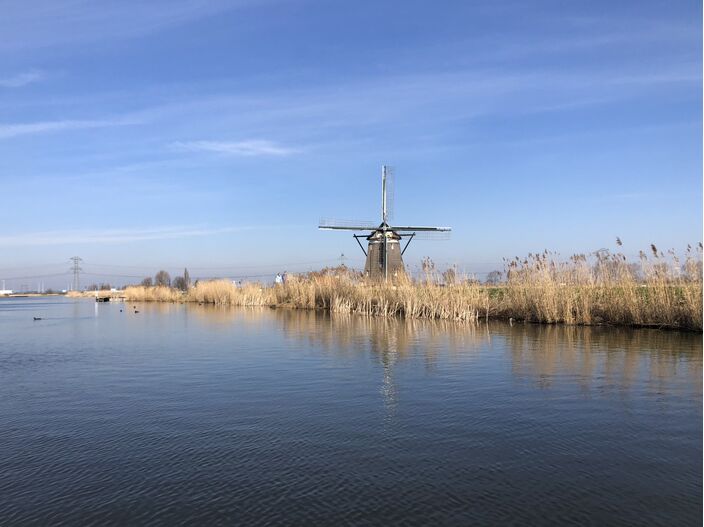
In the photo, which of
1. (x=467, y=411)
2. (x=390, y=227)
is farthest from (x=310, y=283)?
(x=467, y=411)

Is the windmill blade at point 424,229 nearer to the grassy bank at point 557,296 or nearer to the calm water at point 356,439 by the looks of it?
the grassy bank at point 557,296

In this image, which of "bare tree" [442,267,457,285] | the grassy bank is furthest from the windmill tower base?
"bare tree" [442,267,457,285]

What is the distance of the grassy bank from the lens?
42.3 ft

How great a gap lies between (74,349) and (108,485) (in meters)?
8.10

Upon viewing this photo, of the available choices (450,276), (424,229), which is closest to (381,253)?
(424,229)

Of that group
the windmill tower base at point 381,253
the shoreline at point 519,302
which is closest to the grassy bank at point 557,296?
the shoreline at point 519,302

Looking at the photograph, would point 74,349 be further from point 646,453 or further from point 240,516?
point 646,453

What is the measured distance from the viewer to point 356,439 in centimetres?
456

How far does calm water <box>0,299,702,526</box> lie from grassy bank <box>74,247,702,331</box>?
162 inches

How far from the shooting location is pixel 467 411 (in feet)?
18.0

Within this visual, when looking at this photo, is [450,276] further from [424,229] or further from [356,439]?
[424,229]

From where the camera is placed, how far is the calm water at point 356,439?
327 centimetres

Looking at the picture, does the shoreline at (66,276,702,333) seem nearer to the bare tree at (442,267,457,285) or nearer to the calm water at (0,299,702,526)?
the bare tree at (442,267,457,285)

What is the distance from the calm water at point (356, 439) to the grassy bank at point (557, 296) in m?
4.12
